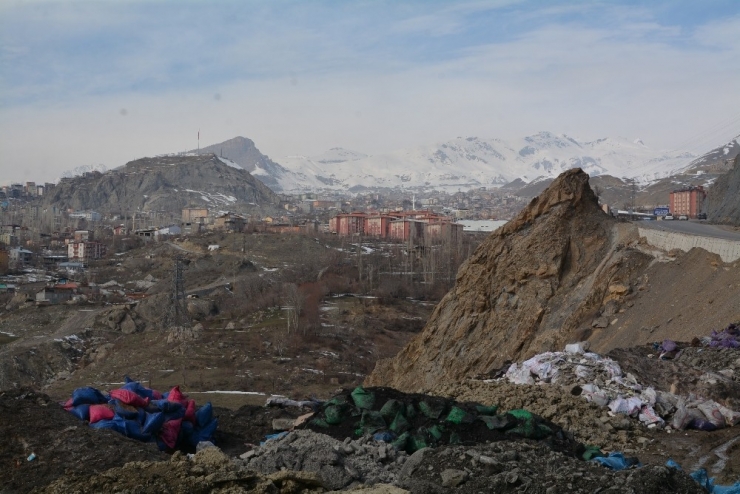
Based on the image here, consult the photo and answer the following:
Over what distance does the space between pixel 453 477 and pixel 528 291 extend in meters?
14.2

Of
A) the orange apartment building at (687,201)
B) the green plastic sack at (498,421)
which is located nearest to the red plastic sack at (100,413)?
the green plastic sack at (498,421)

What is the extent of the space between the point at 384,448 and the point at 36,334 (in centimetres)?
3711

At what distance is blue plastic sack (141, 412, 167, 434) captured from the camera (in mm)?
9031

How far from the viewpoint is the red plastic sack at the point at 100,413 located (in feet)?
29.5

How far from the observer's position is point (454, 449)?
6926mm

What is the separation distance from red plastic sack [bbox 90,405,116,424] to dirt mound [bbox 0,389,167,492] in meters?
0.20

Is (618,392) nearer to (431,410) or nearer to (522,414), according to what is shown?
(522,414)

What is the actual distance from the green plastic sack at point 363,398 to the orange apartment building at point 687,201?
207 ft


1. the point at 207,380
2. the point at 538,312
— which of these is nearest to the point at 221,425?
the point at 538,312

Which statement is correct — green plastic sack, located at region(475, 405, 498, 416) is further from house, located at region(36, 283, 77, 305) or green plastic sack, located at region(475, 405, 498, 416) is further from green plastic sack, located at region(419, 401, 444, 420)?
house, located at region(36, 283, 77, 305)

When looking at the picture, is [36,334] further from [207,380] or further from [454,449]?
[454,449]

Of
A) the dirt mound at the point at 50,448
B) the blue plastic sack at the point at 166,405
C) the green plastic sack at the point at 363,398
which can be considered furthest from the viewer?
the blue plastic sack at the point at 166,405

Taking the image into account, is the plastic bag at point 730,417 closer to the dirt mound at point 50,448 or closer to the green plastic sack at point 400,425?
the green plastic sack at point 400,425

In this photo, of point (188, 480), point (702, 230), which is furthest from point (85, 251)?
point (188, 480)
